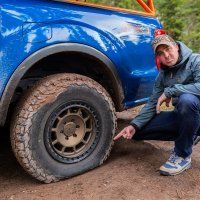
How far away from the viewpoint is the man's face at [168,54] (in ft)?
11.3

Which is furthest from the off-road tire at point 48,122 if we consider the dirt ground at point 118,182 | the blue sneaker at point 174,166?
the blue sneaker at point 174,166

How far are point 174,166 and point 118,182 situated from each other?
1.73ft

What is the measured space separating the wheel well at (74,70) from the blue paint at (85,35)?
0.11 meters

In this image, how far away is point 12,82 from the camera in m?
3.09

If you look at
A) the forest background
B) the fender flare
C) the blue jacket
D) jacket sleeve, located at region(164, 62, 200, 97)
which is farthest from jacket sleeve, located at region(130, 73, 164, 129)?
the forest background

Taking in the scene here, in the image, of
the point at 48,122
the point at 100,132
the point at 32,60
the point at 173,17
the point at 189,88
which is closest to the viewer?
the point at 32,60

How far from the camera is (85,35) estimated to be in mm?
3404

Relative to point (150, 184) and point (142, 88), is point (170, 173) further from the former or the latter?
point (142, 88)

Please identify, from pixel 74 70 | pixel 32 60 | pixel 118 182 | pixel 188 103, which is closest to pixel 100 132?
pixel 118 182

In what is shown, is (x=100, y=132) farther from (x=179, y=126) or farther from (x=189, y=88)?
(x=189, y=88)

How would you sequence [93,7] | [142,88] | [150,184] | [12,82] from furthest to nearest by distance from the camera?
[142,88], [93,7], [150,184], [12,82]

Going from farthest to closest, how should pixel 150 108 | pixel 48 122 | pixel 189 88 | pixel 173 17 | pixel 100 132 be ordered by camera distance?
pixel 173 17, pixel 150 108, pixel 100 132, pixel 189 88, pixel 48 122

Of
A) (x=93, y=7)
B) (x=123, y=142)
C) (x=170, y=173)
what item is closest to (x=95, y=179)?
(x=170, y=173)

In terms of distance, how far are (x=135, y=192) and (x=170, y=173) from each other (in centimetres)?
44
